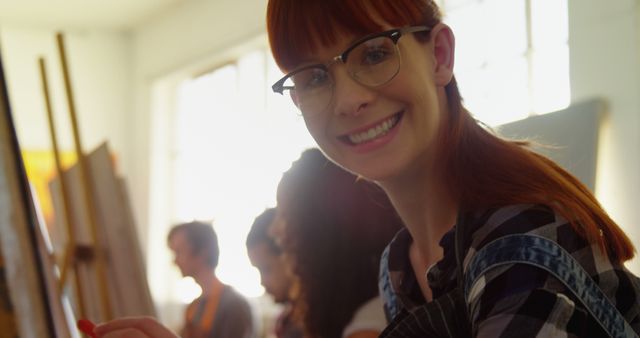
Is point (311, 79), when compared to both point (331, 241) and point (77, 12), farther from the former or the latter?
point (77, 12)

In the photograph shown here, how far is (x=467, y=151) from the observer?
82cm

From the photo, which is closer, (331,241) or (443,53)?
(443,53)

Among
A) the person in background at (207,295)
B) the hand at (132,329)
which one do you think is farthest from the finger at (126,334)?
the person in background at (207,295)

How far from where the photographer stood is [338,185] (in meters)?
1.58

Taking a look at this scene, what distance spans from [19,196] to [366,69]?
329 millimetres

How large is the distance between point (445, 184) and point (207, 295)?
2.46 metres

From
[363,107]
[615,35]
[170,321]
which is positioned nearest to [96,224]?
[615,35]

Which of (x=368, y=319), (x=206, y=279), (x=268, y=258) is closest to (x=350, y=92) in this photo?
(x=368, y=319)

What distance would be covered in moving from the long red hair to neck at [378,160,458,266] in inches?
0.8

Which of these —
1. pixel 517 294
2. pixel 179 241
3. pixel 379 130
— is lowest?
pixel 179 241

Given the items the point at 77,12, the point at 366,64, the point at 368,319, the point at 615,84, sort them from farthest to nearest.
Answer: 1. the point at 77,12
2. the point at 615,84
3. the point at 368,319
4. the point at 366,64

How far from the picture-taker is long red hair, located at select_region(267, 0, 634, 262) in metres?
0.73

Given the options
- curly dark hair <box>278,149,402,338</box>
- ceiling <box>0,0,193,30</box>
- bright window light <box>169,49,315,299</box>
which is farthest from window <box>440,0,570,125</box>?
ceiling <box>0,0,193,30</box>

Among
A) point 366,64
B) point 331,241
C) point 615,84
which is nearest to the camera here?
point 366,64
